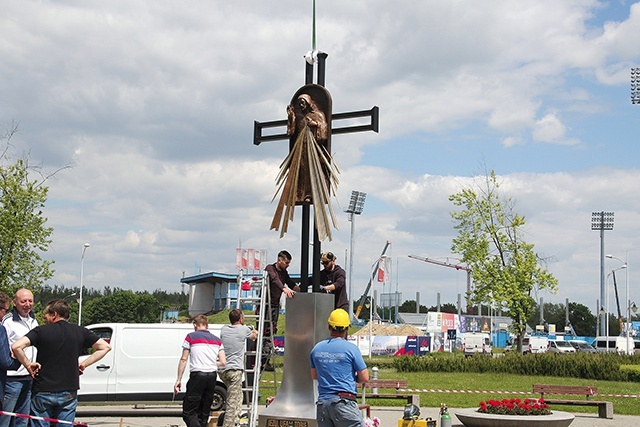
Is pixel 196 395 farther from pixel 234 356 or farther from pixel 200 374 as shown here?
Answer: pixel 234 356

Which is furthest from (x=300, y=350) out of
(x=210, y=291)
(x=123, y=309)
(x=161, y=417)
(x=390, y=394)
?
(x=123, y=309)

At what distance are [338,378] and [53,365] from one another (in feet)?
9.32

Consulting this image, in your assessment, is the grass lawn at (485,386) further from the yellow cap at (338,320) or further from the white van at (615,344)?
the white van at (615,344)

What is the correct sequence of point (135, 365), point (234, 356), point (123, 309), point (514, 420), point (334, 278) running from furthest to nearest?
point (123, 309), point (135, 365), point (514, 420), point (234, 356), point (334, 278)

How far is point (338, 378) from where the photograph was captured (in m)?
7.48

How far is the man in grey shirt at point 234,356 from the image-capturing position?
1189cm

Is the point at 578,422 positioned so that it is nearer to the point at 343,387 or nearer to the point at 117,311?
the point at 343,387

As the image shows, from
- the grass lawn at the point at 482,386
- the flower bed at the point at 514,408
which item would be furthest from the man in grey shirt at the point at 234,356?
the flower bed at the point at 514,408

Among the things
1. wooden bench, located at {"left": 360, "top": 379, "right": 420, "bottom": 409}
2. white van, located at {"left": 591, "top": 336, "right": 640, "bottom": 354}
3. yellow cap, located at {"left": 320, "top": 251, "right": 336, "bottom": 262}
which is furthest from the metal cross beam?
white van, located at {"left": 591, "top": 336, "right": 640, "bottom": 354}

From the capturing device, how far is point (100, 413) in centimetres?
1639

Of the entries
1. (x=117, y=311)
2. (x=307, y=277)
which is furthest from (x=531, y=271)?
(x=117, y=311)

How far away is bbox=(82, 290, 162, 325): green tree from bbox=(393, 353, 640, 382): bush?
93380 mm

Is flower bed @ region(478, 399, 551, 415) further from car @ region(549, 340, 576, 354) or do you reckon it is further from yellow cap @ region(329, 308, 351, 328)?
car @ region(549, 340, 576, 354)

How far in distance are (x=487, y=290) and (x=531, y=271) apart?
2.37 metres
